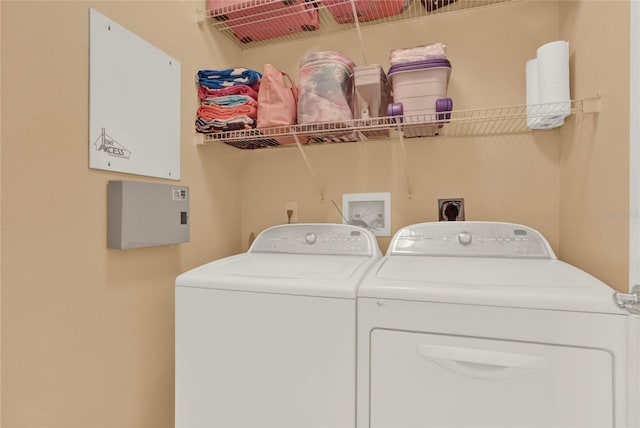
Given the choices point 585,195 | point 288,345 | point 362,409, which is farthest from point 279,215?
point 585,195

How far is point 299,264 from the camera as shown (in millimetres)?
1299

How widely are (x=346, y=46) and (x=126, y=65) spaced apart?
1128 millimetres

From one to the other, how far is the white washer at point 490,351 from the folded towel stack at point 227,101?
1.03 meters

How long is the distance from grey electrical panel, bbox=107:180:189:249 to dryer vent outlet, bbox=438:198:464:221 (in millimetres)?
1225

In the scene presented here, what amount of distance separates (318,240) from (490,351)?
0.88 meters

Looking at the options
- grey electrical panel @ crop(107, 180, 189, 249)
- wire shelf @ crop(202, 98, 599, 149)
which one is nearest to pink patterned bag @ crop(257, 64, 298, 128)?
wire shelf @ crop(202, 98, 599, 149)

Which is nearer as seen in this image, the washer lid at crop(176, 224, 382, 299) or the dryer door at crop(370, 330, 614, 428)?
the dryer door at crop(370, 330, 614, 428)

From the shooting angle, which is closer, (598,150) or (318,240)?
(598,150)

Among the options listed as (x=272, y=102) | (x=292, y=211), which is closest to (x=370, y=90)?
(x=272, y=102)

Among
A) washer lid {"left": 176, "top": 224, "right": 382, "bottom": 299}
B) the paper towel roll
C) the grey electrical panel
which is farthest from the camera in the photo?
the paper towel roll

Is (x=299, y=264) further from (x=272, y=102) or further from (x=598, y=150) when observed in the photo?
(x=598, y=150)

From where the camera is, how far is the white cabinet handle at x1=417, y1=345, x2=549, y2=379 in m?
0.83

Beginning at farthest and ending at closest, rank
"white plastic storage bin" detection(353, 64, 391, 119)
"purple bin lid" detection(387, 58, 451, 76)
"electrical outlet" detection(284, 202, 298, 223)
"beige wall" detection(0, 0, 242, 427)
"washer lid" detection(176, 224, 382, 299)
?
"electrical outlet" detection(284, 202, 298, 223) → "white plastic storage bin" detection(353, 64, 391, 119) → "purple bin lid" detection(387, 58, 451, 76) → "washer lid" detection(176, 224, 382, 299) → "beige wall" detection(0, 0, 242, 427)

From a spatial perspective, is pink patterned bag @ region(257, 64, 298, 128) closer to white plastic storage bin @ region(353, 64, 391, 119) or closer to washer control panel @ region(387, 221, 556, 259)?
white plastic storage bin @ region(353, 64, 391, 119)
